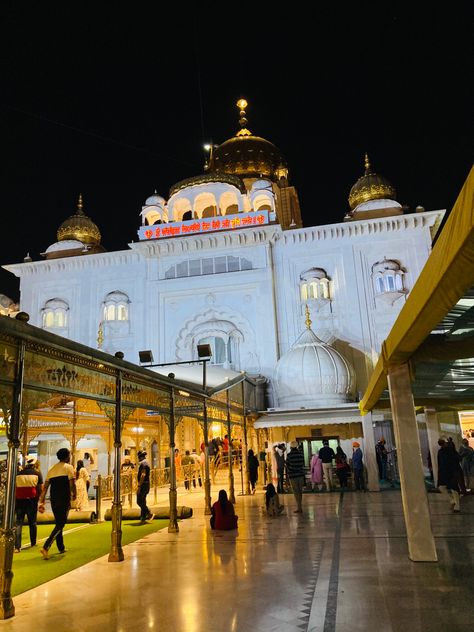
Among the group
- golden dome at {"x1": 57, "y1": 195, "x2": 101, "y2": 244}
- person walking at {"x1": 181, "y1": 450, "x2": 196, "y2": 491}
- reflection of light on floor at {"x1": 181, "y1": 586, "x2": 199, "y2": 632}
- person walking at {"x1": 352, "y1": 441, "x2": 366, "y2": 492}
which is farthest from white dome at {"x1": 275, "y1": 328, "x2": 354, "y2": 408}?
reflection of light on floor at {"x1": 181, "y1": 586, "x2": 199, "y2": 632}

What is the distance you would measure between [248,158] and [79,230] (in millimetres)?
10986

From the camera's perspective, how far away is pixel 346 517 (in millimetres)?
9867

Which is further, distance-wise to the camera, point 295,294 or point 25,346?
point 295,294

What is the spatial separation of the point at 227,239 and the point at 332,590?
18.8m

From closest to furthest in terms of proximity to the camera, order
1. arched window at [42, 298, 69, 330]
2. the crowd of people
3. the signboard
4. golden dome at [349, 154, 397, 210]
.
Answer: the crowd of people, the signboard, arched window at [42, 298, 69, 330], golden dome at [349, 154, 397, 210]

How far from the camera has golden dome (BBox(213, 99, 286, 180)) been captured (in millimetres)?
30156

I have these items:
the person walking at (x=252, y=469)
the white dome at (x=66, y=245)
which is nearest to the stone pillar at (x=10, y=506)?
the person walking at (x=252, y=469)

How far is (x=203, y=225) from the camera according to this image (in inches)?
915

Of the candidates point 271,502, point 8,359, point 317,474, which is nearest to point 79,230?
point 317,474

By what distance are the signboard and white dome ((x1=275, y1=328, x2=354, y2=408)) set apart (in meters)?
6.38

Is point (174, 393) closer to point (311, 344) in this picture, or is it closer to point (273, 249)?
point (311, 344)

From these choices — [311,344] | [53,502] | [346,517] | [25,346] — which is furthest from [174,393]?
[311,344]

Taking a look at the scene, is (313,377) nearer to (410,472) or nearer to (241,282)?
(241,282)

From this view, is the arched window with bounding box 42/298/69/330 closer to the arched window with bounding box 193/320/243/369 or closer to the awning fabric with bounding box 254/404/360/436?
the arched window with bounding box 193/320/243/369
